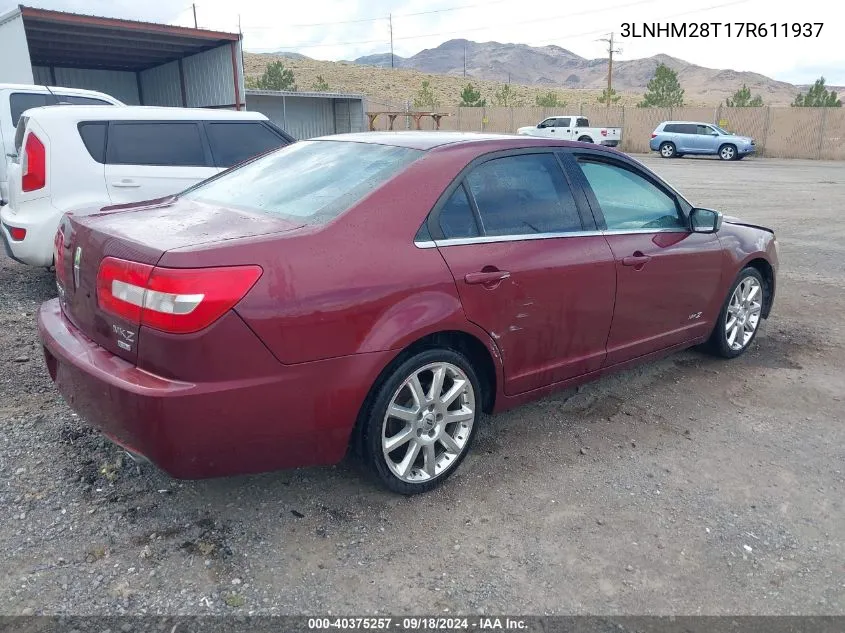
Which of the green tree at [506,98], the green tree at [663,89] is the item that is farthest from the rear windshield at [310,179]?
the green tree at [506,98]

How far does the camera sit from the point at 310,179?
3.28 m

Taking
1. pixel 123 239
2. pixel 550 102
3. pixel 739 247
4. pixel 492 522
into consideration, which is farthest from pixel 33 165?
pixel 550 102

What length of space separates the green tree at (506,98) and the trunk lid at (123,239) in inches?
2180

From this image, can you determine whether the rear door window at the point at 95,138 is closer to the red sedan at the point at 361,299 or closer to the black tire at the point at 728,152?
the red sedan at the point at 361,299

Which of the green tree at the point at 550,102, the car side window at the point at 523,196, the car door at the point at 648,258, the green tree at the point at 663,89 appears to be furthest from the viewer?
the green tree at the point at 663,89

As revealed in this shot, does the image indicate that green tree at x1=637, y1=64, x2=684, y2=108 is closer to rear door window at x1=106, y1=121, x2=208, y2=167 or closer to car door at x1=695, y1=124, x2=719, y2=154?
car door at x1=695, y1=124, x2=719, y2=154

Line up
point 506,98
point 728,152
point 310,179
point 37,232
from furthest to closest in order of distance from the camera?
point 506,98
point 728,152
point 37,232
point 310,179

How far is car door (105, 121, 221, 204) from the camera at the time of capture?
581 centimetres

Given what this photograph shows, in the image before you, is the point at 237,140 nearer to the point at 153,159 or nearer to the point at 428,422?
the point at 153,159

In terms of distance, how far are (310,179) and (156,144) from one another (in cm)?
351

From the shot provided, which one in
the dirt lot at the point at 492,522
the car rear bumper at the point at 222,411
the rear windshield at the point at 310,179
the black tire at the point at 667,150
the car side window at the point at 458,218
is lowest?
the dirt lot at the point at 492,522

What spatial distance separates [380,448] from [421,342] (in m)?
0.49

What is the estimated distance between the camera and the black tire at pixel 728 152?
2883 centimetres

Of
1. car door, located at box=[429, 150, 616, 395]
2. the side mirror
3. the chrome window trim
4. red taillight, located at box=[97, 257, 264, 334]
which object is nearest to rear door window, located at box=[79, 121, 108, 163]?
red taillight, located at box=[97, 257, 264, 334]
